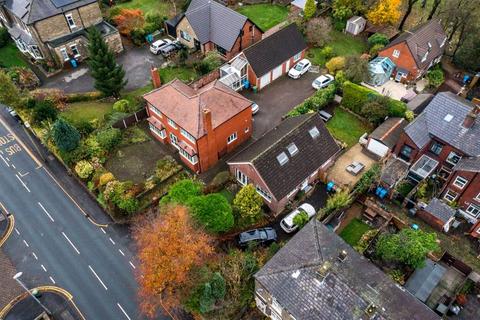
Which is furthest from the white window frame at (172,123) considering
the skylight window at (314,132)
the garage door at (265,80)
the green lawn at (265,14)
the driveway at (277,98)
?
the green lawn at (265,14)

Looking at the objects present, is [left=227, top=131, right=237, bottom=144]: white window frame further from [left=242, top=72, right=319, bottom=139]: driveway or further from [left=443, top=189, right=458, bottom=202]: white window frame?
[left=443, top=189, right=458, bottom=202]: white window frame

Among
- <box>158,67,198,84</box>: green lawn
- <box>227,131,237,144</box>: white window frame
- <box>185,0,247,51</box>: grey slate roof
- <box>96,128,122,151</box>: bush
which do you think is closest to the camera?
<box>227,131,237,144</box>: white window frame

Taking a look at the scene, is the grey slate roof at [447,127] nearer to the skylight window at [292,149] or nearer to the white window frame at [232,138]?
the skylight window at [292,149]

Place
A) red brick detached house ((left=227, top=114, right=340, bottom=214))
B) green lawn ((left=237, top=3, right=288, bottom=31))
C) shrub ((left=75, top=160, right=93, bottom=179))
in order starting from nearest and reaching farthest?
red brick detached house ((left=227, top=114, right=340, bottom=214)) < shrub ((left=75, top=160, right=93, bottom=179)) < green lawn ((left=237, top=3, right=288, bottom=31))

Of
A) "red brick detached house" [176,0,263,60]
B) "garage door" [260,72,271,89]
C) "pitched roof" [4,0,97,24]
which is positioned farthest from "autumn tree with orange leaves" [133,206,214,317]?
"pitched roof" [4,0,97,24]

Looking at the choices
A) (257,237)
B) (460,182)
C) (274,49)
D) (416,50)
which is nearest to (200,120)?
(257,237)
